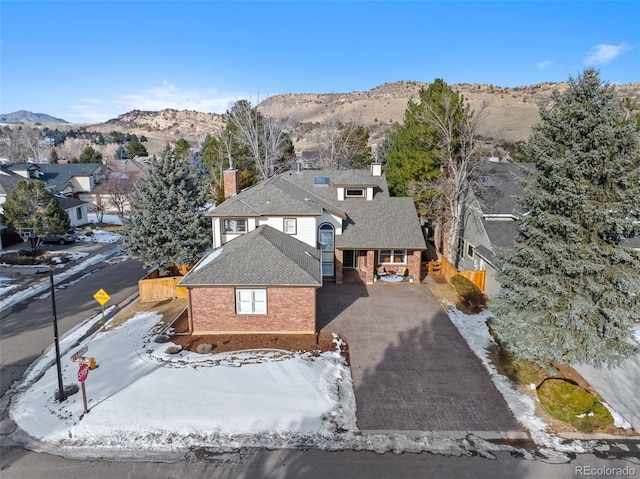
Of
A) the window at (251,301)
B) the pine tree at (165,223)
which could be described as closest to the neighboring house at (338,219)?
the pine tree at (165,223)

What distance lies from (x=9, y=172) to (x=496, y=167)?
4849 centimetres

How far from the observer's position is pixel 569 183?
1244 cm

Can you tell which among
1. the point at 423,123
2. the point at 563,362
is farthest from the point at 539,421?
the point at 423,123

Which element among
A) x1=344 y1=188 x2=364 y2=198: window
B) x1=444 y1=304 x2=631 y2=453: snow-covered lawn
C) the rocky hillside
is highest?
the rocky hillside

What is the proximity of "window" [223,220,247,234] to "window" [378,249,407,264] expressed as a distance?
28.7 feet

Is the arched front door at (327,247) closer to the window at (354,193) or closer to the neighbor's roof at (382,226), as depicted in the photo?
the neighbor's roof at (382,226)

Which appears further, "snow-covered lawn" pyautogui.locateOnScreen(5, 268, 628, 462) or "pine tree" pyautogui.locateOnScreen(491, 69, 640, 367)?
"pine tree" pyautogui.locateOnScreen(491, 69, 640, 367)

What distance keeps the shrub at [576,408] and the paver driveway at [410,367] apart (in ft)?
4.43

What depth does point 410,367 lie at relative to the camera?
15.0 meters

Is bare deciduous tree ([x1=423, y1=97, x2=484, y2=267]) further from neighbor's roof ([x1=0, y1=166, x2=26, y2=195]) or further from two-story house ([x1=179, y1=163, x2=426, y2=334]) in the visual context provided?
neighbor's roof ([x1=0, y1=166, x2=26, y2=195])

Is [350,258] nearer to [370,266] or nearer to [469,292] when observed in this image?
[370,266]

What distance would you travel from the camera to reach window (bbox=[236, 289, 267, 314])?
17.1 metres

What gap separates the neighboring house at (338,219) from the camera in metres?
22.8

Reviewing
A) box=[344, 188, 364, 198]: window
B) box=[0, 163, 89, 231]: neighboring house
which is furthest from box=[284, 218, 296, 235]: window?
box=[0, 163, 89, 231]: neighboring house
